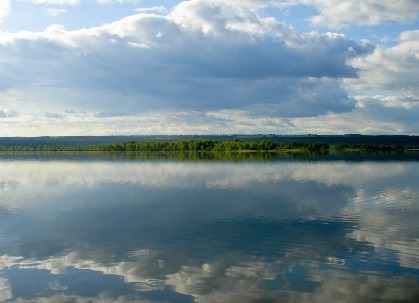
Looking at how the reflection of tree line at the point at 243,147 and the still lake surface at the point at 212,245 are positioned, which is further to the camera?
the reflection of tree line at the point at 243,147

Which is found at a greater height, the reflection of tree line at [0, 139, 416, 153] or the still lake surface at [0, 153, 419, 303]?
the reflection of tree line at [0, 139, 416, 153]

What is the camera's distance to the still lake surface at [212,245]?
14.2 metres

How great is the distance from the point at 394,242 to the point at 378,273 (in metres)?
4.47

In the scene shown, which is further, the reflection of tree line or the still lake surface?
the reflection of tree line

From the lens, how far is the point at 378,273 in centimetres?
1540

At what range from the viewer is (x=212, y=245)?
19.2 meters

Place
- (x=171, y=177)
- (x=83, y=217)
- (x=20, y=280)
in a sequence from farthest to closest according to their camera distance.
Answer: (x=171, y=177)
(x=83, y=217)
(x=20, y=280)

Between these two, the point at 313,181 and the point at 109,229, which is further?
the point at 313,181

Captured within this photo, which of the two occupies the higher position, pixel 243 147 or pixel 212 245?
pixel 243 147

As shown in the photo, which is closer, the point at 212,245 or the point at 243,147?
the point at 212,245

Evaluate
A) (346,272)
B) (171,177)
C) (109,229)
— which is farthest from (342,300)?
(171,177)

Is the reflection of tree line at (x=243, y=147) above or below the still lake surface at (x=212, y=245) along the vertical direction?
above

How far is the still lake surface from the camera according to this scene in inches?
559

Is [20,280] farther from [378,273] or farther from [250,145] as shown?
[250,145]
